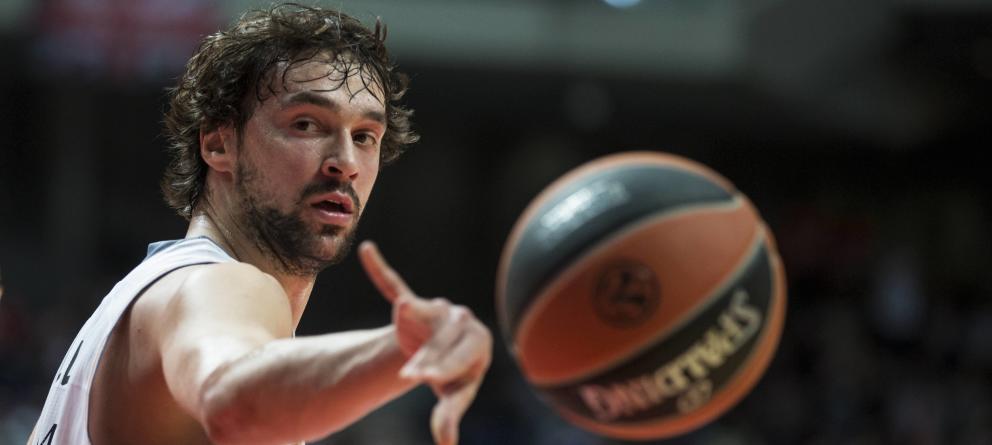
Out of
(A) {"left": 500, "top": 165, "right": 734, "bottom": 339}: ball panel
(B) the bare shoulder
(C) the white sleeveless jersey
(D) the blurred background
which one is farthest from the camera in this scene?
(D) the blurred background

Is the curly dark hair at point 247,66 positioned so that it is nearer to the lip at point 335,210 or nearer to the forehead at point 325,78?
the forehead at point 325,78

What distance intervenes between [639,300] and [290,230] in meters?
0.86

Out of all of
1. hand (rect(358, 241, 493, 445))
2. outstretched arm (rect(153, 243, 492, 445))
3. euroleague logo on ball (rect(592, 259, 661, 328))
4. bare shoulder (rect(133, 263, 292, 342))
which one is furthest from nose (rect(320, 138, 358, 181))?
euroleague logo on ball (rect(592, 259, 661, 328))

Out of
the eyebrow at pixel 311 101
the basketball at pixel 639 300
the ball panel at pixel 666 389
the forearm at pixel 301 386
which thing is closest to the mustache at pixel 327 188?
the eyebrow at pixel 311 101

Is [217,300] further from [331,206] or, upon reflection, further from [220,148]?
[220,148]

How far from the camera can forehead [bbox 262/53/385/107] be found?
2.26 m

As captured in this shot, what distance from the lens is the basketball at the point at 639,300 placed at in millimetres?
2793

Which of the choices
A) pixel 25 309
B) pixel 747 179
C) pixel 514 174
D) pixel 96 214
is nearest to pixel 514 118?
pixel 514 174

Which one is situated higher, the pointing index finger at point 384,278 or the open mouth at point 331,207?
the pointing index finger at point 384,278

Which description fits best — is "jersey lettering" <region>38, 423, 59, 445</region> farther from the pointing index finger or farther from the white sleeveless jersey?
the pointing index finger

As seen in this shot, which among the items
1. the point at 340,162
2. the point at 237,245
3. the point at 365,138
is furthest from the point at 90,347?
the point at 365,138

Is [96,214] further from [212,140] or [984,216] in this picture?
[212,140]

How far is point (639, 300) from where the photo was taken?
2770 millimetres

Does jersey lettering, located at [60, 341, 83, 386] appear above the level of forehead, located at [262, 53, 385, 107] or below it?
below
